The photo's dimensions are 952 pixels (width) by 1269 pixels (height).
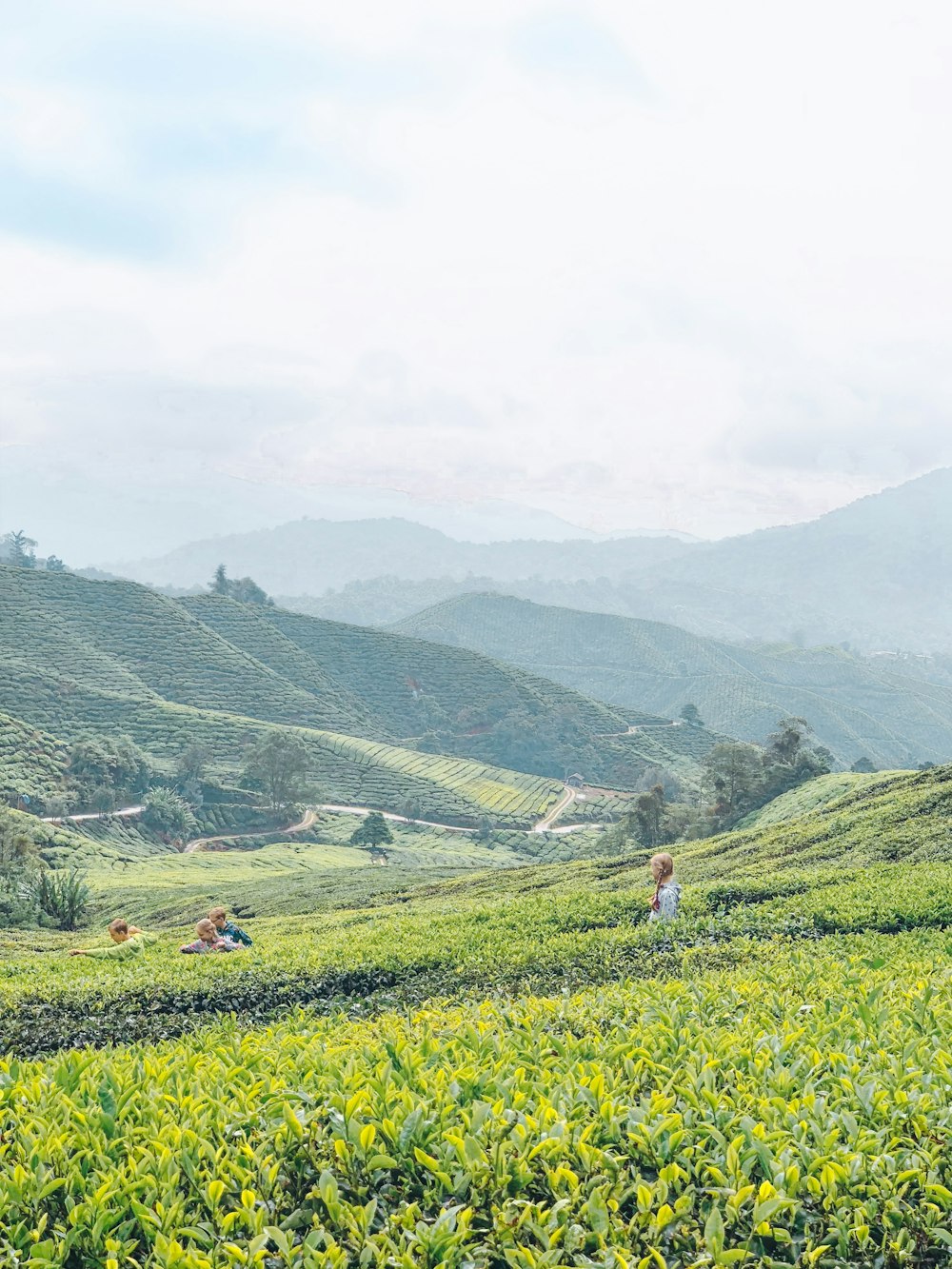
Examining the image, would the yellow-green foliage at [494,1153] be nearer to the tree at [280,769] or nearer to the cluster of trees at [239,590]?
the tree at [280,769]

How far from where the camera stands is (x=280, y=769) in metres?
76.9

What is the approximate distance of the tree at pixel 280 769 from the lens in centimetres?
7681

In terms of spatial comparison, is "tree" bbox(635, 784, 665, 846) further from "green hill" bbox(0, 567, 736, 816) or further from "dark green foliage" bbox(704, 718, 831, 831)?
"green hill" bbox(0, 567, 736, 816)

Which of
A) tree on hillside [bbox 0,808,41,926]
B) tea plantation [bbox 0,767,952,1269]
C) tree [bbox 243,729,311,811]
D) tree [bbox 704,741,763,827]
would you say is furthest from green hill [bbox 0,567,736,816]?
tea plantation [bbox 0,767,952,1269]

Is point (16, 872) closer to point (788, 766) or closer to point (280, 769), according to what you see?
point (788, 766)

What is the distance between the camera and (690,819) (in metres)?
50.9

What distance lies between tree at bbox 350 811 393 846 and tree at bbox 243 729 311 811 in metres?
7.84

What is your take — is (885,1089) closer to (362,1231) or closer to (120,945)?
(362,1231)

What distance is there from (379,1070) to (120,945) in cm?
969

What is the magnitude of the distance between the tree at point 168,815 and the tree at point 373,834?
12831 mm

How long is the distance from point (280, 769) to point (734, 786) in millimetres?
40920

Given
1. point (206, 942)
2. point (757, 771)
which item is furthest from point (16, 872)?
point (757, 771)

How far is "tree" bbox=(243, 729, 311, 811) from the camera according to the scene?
252 ft

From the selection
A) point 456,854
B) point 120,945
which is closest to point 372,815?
point 456,854
